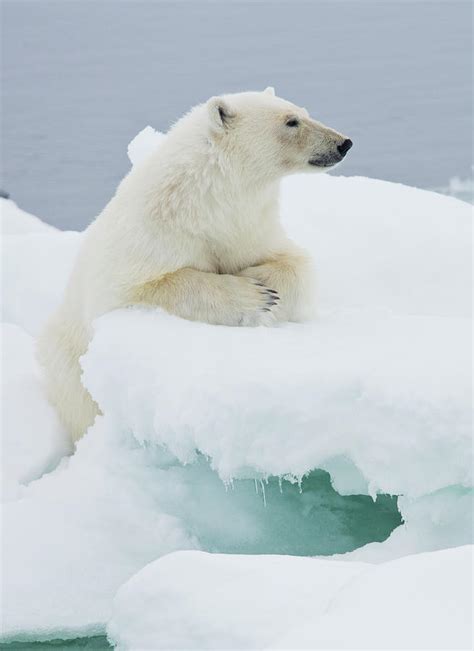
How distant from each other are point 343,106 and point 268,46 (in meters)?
7.65

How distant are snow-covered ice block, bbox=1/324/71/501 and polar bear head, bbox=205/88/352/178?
1.24 metres

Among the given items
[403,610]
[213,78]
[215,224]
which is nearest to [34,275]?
[215,224]

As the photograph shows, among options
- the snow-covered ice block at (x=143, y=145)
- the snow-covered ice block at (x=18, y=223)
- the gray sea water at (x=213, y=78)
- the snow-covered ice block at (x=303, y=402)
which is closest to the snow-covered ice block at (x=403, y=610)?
the snow-covered ice block at (x=303, y=402)

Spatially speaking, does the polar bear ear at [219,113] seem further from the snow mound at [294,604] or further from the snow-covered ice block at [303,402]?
the snow mound at [294,604]

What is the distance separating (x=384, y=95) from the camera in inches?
663

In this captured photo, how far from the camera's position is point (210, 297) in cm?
340

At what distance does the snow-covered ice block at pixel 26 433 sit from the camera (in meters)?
3.71

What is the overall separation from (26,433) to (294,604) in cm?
199

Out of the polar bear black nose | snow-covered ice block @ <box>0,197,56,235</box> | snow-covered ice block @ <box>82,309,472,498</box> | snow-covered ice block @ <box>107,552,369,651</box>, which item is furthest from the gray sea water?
snow-covered ice block @ <box>107,552,369,651</box>

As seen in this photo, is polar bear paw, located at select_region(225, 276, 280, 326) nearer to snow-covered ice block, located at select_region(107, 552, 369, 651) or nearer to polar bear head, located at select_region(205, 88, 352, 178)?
polar bear head, located at select_region(205, 88, 352, 178)

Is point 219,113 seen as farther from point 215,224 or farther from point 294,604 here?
point 294,604

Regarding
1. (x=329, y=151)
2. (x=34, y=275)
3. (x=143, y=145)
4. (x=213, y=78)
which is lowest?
(x=213, y=78)

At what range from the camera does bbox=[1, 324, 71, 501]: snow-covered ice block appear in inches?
146

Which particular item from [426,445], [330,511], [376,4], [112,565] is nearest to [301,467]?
[426,445]
